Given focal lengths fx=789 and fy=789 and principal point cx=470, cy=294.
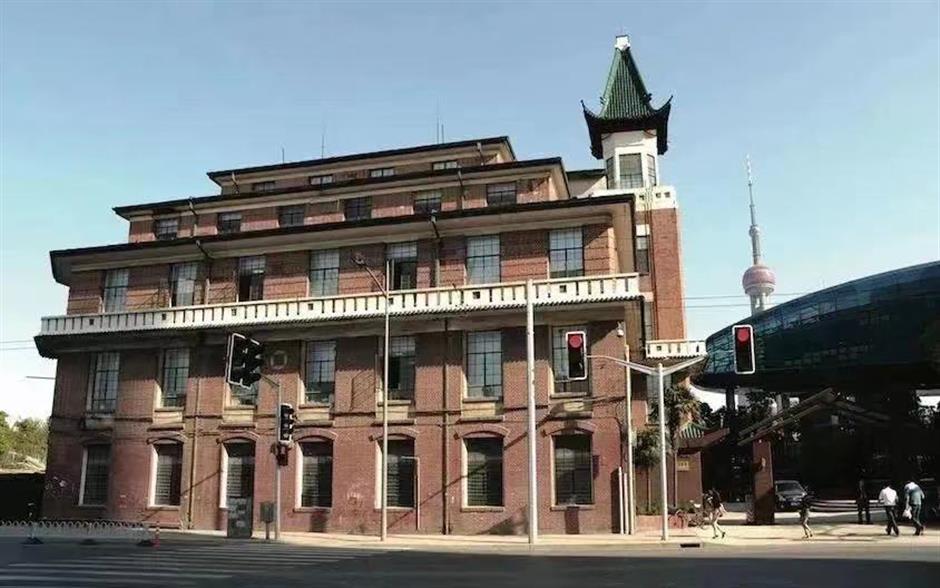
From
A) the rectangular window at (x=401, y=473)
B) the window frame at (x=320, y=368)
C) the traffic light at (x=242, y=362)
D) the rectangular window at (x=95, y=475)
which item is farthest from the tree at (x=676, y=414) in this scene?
the rectangular window at (x=95, y=475)

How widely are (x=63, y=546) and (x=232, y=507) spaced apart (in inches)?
234

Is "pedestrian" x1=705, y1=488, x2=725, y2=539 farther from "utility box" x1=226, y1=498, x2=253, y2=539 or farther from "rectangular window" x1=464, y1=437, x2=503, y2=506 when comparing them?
"utility box" x1=226, y1=498, x2=253, y2=539

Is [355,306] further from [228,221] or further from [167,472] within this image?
[228,221]

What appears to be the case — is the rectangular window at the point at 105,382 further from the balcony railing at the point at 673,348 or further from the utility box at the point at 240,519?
the balcony railing at the point at 673,348

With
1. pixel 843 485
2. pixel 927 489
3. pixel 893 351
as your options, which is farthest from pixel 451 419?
pixel 843 485

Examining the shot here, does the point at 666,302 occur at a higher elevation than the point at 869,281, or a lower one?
lower

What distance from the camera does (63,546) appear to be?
26.5 metres

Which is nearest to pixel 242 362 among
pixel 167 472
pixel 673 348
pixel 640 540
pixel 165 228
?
pixel 640 540

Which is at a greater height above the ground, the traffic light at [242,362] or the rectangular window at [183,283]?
the rectangular window at [183,283]

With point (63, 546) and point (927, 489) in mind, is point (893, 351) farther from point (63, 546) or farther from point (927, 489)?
point (63, 546)

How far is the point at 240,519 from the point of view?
3031 centimetres

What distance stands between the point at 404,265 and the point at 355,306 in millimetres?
3302

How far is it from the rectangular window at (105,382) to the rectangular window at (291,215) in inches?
446

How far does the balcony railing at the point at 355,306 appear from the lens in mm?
33594
